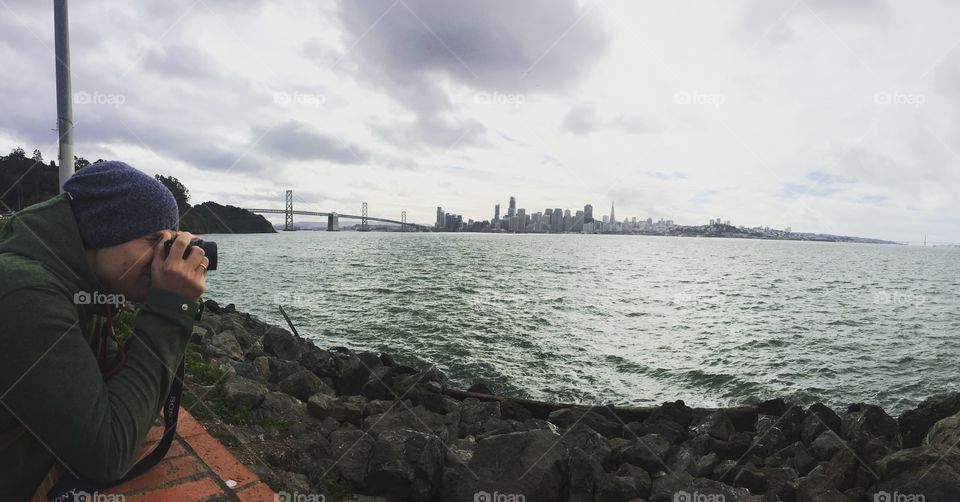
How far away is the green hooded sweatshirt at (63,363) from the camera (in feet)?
3.41

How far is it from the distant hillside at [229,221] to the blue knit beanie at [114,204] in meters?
102

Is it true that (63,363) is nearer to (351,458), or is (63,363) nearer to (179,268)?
(179,268)

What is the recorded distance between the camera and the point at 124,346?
1.38 meters

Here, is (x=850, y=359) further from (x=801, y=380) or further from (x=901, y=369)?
(x=801, y=380)

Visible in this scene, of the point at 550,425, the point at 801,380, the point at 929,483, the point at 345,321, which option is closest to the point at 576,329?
the point at 801,380

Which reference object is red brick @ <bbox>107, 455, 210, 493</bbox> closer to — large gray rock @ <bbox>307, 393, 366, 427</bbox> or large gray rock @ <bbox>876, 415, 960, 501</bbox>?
large gray rock @ <bbox>307, 393, 366, 427</bbox>

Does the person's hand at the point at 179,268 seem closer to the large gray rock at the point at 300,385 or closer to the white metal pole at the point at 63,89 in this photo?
the large gray rock at the point at 300,385

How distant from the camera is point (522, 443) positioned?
187 inches

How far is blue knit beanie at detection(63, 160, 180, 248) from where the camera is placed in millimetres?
1322

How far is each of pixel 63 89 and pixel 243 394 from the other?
6.21 m

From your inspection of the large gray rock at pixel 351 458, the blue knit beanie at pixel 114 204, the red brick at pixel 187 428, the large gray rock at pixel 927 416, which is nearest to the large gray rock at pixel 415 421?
the large gray rock at pixel 351 458

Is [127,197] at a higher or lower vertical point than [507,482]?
higher

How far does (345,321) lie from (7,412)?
1577 centimetres

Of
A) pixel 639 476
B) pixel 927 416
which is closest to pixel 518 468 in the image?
pixel 639 476
